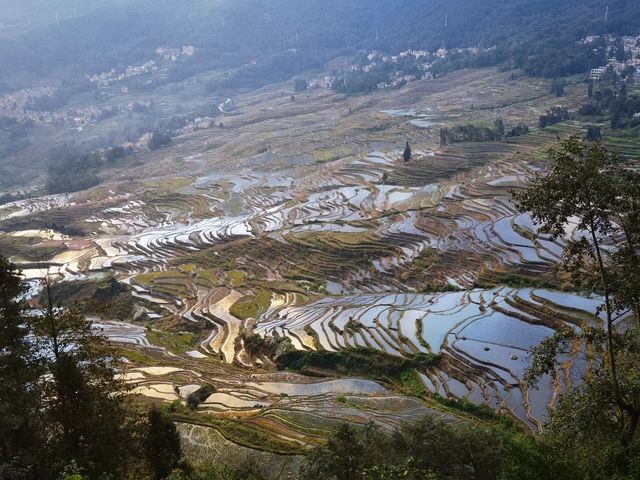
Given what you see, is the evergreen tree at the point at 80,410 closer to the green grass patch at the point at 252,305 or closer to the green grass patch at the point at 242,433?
the green grass patch at the point at 242,433

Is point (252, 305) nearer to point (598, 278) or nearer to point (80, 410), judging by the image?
point (80, 410)

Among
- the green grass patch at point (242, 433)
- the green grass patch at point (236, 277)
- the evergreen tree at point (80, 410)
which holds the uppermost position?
the evergreen tree at point (80, 410)

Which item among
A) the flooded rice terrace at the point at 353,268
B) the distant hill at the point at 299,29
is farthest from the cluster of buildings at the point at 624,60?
the flooded rice terrace at the point at 353,268

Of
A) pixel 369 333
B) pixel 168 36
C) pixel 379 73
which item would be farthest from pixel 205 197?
pixel 168 36

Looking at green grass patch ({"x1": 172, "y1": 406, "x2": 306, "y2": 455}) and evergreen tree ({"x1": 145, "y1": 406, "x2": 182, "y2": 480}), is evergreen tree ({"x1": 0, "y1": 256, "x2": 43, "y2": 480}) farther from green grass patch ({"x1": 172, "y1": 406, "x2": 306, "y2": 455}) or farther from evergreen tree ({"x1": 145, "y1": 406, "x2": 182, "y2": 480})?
green grass patch ({"x1": 172, "y1": 406, "x2": 306, "y2": 455})

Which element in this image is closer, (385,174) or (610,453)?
(610,453)

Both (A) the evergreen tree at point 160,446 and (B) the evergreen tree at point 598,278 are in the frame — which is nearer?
(B) the evergreen tree at point 598,278

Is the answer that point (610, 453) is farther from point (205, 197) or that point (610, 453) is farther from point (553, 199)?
point (205, 197)
